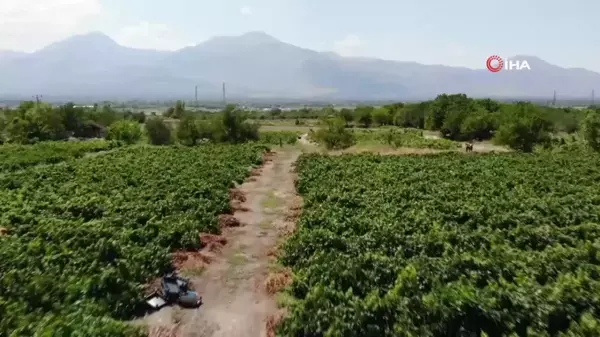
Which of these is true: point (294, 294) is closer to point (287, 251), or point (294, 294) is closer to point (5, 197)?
point (287, 251)

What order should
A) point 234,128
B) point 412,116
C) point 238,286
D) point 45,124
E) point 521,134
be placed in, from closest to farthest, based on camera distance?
1. point 238,286
2. point 521,134
3. point 234,128
4. point 45,124
5. point 412,116

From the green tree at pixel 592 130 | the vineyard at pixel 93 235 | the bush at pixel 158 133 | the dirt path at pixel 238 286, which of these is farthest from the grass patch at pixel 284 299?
the bush at pixel 158 133

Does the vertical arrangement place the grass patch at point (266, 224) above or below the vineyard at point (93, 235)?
below

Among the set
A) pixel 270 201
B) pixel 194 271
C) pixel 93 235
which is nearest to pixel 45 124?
pixel 270 201

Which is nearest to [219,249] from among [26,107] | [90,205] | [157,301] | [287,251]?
[287,251]

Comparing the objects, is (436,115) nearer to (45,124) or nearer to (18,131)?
(45,124)

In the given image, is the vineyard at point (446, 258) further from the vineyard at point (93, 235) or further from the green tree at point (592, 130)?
the green tree at point (592, 130)

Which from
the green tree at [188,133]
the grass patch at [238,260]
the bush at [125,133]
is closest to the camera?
the grass patch at [238,260]
